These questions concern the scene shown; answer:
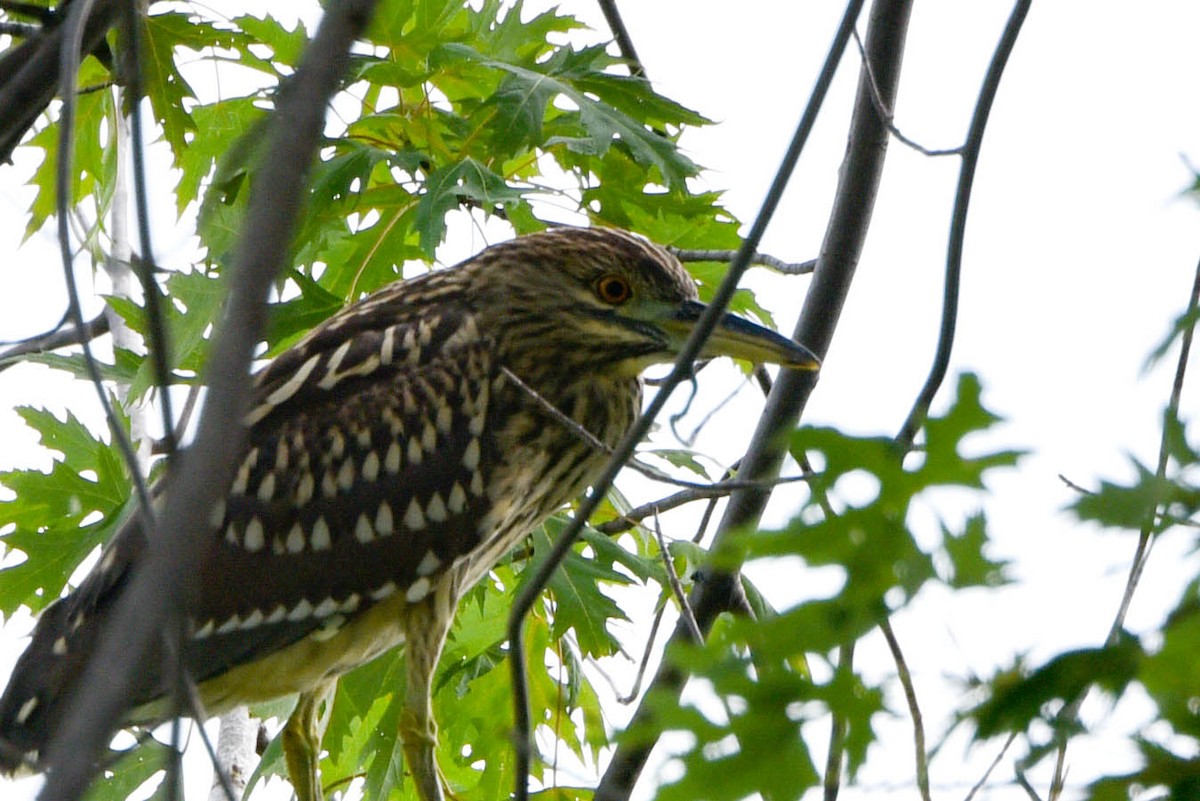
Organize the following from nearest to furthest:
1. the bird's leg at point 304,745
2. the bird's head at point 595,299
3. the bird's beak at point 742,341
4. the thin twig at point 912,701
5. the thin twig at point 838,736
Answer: the thin twig at point 838,736 < the thin twig at point 912,701 < the bird's beak at point 742,341 < the bird's head at point 595,299 < the bird's leg at point 304,745

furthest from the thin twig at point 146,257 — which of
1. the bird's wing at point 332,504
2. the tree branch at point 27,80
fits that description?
the bird's wing at point 332,504

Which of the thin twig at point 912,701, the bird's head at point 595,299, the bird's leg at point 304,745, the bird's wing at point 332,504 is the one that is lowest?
the thin twig at point 912,701

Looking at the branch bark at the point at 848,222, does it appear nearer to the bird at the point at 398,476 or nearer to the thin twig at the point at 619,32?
the bird at the point at 398,476

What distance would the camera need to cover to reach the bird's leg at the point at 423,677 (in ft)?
10.9

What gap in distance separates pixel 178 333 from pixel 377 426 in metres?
0.47

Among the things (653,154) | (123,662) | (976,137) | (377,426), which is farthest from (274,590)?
(123,662)

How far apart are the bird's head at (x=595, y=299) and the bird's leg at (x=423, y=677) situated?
595mm

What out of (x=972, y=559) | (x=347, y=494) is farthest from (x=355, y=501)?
(x=972, y=559)

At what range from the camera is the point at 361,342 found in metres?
3.47

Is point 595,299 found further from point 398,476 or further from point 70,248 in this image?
point 70,248

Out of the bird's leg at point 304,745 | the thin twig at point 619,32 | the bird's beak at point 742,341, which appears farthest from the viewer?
the thin twig at point 619,32

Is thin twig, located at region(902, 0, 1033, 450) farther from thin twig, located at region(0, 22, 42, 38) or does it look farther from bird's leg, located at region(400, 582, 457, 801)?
bird's leg, located at region(400, 582, 457, 801)

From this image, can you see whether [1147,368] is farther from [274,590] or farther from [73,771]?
[274,590]

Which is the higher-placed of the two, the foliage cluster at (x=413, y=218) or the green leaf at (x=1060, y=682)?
the foliage cluster at (x=413, y=218)
